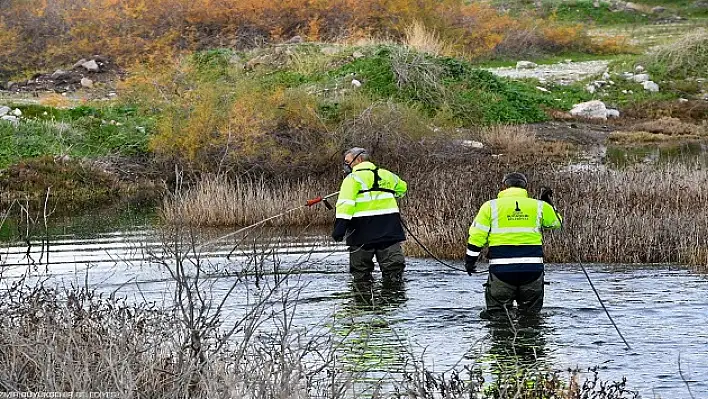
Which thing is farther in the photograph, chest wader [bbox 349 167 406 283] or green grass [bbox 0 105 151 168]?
green grass [bbox 0 105 151 168]

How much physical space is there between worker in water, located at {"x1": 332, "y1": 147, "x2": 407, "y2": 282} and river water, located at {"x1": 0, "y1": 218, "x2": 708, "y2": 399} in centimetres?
46

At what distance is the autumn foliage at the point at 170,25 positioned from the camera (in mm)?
40000

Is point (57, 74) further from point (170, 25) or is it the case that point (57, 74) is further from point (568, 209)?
point (568, 209)

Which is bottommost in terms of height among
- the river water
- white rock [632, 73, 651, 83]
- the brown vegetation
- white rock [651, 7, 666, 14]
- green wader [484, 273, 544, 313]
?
the river water

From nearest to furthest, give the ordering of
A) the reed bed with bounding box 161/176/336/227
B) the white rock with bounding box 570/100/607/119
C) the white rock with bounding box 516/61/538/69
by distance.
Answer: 1. the reed bed with bounding box 161/176/336/227
2. the white rock with bounding box 570/100/607/119
3. the white rock with bounding box 516/61/538/69

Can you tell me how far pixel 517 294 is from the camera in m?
11.6

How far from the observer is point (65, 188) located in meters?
26.3

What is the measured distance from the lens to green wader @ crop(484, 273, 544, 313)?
11477 millimetres

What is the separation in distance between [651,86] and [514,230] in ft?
100

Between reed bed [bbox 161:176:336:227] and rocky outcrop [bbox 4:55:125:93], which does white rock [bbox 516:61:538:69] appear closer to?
rocky outcrop [bbox 4:55:125:93]

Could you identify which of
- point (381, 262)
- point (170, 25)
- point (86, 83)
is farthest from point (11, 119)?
point (381, 262)

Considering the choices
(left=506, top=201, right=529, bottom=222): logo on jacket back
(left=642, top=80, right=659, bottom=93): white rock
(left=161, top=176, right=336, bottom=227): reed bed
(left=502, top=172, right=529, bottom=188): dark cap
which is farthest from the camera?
Result: (left=642, top=80, right=659, bottom=93): white rock

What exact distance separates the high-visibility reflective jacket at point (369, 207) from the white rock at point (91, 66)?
26.0 meters

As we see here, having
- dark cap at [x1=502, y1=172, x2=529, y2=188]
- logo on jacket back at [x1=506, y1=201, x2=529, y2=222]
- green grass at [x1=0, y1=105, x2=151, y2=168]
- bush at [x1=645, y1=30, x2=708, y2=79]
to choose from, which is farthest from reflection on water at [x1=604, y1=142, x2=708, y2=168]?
logo on jacket back at [x1=506, y1=201, x2=529, y2=222]
